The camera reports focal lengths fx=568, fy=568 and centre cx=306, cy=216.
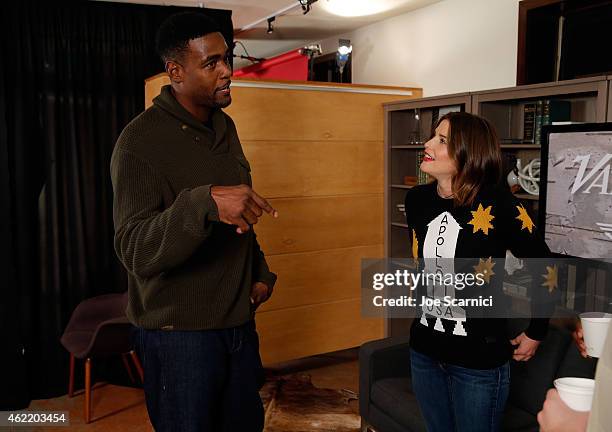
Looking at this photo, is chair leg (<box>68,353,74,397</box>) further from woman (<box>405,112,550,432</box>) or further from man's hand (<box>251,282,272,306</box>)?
woman (<box>405,112,550,432</box>)

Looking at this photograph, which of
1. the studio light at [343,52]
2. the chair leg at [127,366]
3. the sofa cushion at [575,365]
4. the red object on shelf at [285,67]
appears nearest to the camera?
the sofa cushion at [575,365]

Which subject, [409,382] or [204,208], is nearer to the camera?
[204,208]

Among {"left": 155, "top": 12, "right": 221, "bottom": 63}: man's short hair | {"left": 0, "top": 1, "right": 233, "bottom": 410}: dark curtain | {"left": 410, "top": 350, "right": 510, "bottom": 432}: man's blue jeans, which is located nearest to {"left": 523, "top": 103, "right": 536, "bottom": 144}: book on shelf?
{"left": 410, "top": 350, "right": 510, "bottom": 432}: man's blue jeans

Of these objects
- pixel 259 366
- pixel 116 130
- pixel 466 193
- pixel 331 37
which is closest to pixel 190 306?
pixel 259 366

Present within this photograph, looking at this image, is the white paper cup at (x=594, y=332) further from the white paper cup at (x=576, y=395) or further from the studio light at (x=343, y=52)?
the studio light at (x=343, y=52)

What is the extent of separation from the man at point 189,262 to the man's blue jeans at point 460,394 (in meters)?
0.58

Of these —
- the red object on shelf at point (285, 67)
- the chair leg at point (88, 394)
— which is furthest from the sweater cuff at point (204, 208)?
the red object on shelf at point (285, 67)

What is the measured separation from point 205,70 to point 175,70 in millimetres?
87

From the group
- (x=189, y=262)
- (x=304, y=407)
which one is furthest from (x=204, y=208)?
(x=304, y=407)

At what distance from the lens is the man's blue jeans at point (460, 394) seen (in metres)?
1.76

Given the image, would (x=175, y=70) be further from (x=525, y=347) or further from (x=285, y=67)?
(x=285, y=67)

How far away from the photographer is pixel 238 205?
4.22 feet

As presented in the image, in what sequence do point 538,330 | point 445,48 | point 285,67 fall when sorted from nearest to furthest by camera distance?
1. point 538,330
2. point 445,48
3. point 285,67

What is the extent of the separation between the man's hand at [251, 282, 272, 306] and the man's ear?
64 centimetres
